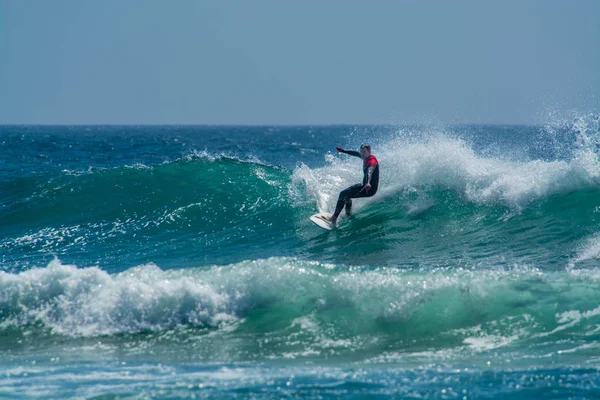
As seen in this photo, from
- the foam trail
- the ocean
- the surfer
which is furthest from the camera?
the surfer

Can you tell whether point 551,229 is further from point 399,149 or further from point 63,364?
point 63,364

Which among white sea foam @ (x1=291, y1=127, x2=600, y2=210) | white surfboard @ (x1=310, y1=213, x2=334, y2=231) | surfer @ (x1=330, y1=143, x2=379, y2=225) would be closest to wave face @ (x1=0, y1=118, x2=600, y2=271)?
white sea foam @ (x1=291, y1=127, x2=600, y2=210)

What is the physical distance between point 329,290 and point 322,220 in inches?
183

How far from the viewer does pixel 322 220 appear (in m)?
12.9

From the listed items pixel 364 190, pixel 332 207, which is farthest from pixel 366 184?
pixel 332 207

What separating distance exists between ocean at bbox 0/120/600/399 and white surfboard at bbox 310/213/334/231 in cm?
20

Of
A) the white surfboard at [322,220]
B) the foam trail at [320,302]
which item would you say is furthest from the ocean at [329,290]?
the white surfboard at [322,220]

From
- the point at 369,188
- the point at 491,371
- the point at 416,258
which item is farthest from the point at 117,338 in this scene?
the point at 369,188

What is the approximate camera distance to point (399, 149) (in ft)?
52.3

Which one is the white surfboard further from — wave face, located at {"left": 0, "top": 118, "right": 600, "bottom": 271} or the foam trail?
the foam trail

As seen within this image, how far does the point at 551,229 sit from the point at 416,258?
2.77 metres

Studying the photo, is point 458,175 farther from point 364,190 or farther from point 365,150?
point 364,190

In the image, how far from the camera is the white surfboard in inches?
504

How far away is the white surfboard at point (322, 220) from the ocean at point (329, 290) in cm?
20
